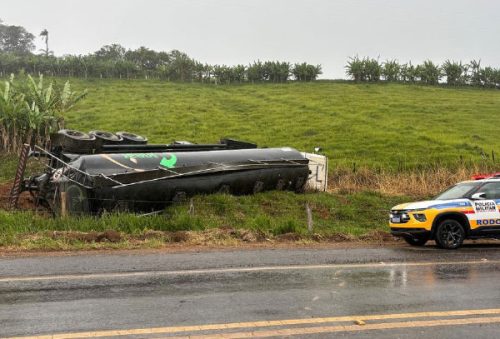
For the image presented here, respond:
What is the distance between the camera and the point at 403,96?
52.0 m

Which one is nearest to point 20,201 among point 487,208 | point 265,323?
point 487,208

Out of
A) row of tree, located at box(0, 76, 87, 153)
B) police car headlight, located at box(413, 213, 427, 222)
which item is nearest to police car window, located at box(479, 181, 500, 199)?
police car headlight, located at box(413, 213, 427, 222)

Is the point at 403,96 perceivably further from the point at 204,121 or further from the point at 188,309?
the point at 188,309

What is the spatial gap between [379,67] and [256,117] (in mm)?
23990

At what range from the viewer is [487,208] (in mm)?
13078

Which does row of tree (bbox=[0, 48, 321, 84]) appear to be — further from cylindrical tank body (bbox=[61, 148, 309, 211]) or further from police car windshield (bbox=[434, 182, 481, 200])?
police car windshield (bbox=[434, 182, 481, 200])

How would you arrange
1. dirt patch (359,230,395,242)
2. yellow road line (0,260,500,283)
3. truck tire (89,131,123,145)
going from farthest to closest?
truck tire (89,131,123,145) < dirt patch (359,230,395,242) < yellow road line (0,260,500,283)

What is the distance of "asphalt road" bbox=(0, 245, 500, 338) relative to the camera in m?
5.88

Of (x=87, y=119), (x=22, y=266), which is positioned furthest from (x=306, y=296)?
(x=87, y=119)

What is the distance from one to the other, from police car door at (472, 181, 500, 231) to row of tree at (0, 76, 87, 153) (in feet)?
60.7

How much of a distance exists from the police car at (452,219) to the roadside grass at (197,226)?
1.42 metres

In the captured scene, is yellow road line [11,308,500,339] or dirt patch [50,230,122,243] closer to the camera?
yellow road line [11,308,500,339]

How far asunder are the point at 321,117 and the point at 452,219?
30.1 meters

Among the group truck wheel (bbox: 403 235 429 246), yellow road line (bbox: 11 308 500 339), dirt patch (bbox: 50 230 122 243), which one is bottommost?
truck wheel (bbox: 403 235 429 246)
